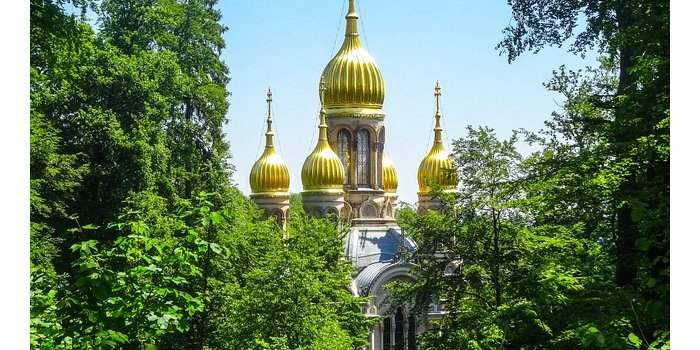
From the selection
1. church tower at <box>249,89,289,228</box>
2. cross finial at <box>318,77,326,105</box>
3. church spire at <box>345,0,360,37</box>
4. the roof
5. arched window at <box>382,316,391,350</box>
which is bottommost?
arched window at <box>382,316,391,350</box>

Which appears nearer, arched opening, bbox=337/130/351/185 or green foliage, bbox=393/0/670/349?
green foliage, bbox=393/0/670/349

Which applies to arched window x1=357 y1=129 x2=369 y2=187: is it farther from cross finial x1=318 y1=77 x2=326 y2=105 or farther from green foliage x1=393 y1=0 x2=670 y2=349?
green foliage x1=393 y1=0 x2=670 y2=349

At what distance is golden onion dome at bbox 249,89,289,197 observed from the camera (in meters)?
55.8

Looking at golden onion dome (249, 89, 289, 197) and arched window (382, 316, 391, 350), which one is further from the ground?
golden onion dome (249, 89, 289, 197)

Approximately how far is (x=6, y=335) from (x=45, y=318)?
249 cm

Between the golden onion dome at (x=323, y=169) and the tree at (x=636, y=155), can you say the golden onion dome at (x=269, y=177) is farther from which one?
the tree at (x=636, y=155)

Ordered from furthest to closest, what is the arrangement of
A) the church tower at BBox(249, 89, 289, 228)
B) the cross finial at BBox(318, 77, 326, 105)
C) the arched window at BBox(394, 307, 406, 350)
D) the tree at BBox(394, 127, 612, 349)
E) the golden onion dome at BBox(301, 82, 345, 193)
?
the church tower at BBox(249, 89, 289, 228) < the cross finial at BBox(318, 77, 326, 105) < the golden onion dome at BBox(301, 82, 345, 193) < the arched window at BBox(394, 307, 406, 350) < the tree at BBox(394, 127, 612, 349)

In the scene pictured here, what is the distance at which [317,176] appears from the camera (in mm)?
51156

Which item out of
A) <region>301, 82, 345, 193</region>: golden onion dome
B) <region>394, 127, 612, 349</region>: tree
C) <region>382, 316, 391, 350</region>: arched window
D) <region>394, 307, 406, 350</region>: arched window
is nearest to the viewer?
<region>394, 127, 612, 349</region>: tree

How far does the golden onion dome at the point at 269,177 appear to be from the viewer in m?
55.8

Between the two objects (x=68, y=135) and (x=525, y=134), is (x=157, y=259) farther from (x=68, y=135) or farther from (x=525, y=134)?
(x=68, y=135)

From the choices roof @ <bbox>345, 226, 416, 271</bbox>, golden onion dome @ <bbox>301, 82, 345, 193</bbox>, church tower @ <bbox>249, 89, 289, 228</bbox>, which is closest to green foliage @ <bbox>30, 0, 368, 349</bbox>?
roof @ <bbox>345, 226, 416, 271</bbox>

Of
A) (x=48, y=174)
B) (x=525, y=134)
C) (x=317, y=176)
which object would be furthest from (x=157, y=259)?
(x=317, y=176)

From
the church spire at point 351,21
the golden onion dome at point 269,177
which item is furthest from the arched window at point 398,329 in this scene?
the church spire at point 351,21
